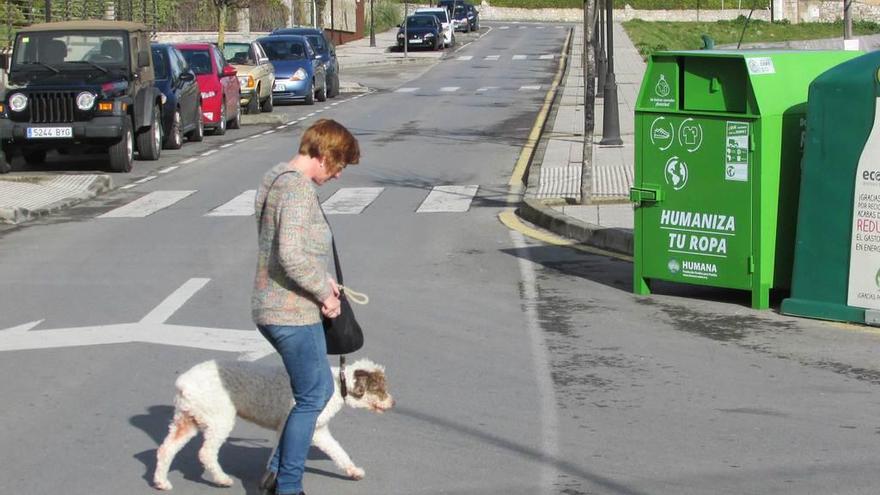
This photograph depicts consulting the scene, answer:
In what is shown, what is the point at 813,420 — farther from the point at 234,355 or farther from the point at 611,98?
the point at 611,98

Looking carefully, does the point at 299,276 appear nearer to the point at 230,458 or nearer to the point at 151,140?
the point at 230,458

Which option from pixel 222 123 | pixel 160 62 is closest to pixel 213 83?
pixel 222 123

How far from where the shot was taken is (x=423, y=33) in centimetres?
6238

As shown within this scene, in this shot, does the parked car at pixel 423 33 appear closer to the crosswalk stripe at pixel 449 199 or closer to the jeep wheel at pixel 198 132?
the jeep wheel at pixel 198 132

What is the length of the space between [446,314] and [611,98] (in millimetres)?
13514

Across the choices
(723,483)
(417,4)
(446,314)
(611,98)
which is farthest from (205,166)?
(417,4)

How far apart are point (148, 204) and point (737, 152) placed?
9388 mm

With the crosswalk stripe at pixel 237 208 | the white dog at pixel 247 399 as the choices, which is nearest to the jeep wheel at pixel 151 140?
the crosswalk stripe at pixel 237 208

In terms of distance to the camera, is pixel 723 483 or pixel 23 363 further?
pixel 23 363

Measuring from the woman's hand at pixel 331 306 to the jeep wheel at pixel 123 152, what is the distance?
15.7m

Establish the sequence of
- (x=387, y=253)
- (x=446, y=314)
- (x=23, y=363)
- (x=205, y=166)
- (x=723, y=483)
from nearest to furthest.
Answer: (x=723, y=483)
(x=23, y=363)
(x=446, y=314)
(x=387, y=253)
(x=205, y=166)

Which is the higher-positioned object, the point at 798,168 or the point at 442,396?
the point at 798,168

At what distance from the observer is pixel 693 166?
10789 mm

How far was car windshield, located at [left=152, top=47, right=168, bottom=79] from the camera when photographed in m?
24.3
